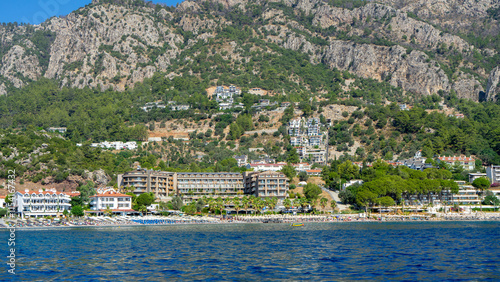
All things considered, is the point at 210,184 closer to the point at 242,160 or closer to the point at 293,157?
the point at 242,160

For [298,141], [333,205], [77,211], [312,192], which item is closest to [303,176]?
[312,192]

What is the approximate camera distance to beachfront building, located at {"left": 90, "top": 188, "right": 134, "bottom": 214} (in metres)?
120

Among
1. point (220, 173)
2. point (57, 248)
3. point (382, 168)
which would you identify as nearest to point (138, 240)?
point (57, 248)

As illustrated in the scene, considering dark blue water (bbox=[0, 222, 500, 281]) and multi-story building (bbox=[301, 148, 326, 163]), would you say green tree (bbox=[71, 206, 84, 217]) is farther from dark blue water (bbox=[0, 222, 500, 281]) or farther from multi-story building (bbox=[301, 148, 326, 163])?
multi-story building (bbox=[301, 148, 326, 163])

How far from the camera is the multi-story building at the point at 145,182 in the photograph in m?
137

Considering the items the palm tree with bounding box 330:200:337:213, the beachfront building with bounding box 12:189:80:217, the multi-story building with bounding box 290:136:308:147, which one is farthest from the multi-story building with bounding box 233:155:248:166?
the beachfront building with bounding box 12:189:80:217

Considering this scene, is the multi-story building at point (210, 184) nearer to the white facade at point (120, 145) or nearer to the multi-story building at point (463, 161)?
the white facade at point (120, 145)

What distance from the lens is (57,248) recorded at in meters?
65.4

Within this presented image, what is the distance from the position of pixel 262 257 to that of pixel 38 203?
75.7 metres

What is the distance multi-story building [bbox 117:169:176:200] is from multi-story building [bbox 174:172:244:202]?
421cm

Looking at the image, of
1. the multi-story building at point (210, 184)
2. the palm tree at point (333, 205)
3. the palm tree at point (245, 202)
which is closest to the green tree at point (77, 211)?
the multi-story building at point (210, 184)

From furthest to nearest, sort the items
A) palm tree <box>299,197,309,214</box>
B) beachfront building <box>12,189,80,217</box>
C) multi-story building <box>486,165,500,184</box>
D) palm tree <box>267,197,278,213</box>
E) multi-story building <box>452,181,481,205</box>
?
multi-story building <box>486,165,500,184</box>
multi-story building <box>452,181,481,205</box>
palm tree <box>267,197,278,213</box>
palm tree <box>299,197,309,214</box>
beachfront building <box>12,189,80,217</box>

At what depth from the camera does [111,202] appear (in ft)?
395

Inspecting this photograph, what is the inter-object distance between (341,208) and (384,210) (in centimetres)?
940
